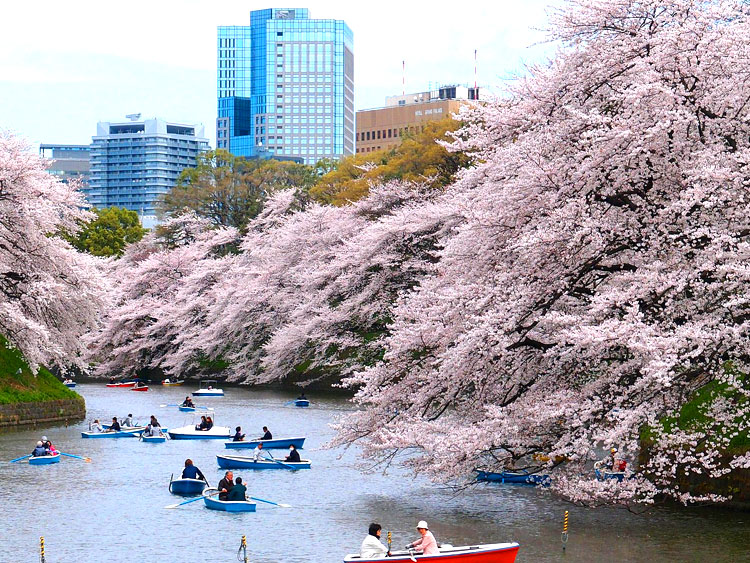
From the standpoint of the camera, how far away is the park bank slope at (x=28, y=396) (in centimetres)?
5250

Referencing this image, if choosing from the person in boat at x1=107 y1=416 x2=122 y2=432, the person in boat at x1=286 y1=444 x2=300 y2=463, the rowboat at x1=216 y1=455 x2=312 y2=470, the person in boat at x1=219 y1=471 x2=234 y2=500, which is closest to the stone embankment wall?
the person in boat at x1=107 y1=416 x2=122 y2=432

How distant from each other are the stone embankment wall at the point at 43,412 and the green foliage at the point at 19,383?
277 mm

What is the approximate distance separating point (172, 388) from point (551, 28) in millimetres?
58575

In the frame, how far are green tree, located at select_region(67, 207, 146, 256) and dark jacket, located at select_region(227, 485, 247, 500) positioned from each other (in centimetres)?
8780

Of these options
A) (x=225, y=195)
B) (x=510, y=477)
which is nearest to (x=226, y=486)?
(x=510, y=477)

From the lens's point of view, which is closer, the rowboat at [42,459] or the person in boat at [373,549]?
the person in boat at [373,549]

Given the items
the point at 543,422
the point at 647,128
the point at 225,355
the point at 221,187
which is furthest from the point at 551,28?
the point at 221,187

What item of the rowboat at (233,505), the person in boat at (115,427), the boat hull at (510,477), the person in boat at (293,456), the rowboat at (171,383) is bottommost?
the rowboat at (171,383)

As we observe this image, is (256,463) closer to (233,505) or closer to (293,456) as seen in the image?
(293,456)

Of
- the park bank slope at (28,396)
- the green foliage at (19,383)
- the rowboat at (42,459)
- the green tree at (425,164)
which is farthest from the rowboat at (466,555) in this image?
the green tree at (425,164)

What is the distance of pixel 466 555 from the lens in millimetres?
21766

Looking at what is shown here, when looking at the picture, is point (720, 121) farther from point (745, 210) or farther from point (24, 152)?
point (24, 152)

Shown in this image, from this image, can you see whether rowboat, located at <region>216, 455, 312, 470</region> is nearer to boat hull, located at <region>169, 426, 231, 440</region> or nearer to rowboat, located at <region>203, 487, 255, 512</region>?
rowboat, located at <region>203, 487, 255, 512</region>

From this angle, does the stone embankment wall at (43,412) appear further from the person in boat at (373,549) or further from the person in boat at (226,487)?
the person in boat at (373,549)
